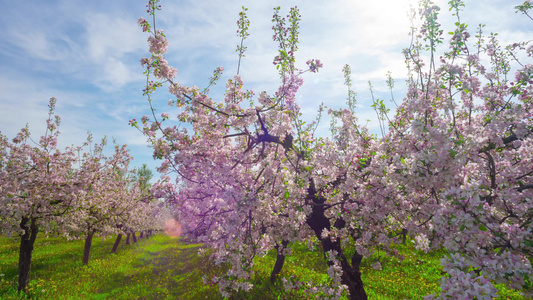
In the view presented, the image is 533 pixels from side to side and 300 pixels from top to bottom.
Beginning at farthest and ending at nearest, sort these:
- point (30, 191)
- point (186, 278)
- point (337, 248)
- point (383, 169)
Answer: point (186, 278)
point (30, 191)
point (337, 248)
point (383, 169)

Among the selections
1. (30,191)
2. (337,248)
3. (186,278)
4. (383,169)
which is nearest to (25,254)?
(30,191)

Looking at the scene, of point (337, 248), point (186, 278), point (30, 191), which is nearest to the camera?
point (337, 248)

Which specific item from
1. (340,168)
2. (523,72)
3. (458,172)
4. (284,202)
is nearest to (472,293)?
(458,172)

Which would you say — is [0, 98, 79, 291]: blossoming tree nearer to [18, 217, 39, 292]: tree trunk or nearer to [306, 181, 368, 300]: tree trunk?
[18, 217, 39, 292]: tree trunk

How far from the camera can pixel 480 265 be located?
3.26 meters

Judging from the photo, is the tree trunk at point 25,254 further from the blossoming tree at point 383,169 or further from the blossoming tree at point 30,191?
the blossoming tree at point 383,169

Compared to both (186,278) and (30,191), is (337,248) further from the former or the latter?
(30,191)

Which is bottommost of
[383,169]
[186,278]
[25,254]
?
[186,278]

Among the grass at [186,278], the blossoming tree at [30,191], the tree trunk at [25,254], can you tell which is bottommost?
the grass at [186,278]

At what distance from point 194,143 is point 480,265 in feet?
24.9

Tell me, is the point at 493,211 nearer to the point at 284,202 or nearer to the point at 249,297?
the point at 284,202

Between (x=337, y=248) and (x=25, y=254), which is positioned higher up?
(x=337, y=248)

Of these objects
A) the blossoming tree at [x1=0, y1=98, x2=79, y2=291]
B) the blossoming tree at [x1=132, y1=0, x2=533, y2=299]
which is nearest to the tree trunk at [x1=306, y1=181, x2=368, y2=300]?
the blossoming tree at [x1=132, y1=0, x2=533, y2=299]

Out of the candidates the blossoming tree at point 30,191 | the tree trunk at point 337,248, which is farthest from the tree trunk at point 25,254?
the tree trunk at point 337,248
